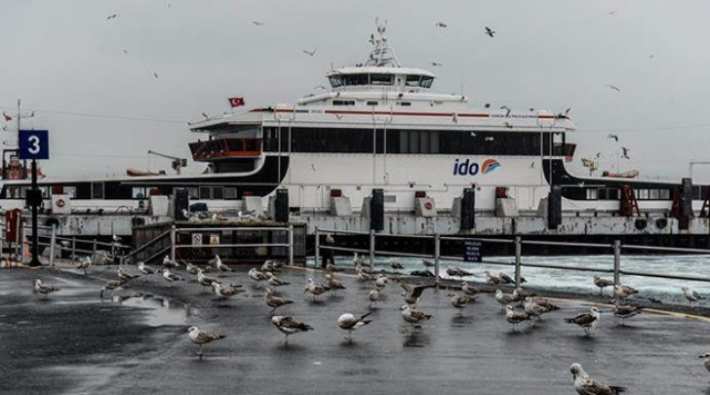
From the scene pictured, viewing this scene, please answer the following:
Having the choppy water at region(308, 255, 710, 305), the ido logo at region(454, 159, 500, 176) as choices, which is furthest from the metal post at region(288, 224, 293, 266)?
the ido logo at region(454, 159, 500, 176)

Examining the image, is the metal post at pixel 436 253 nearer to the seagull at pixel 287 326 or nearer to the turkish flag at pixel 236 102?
the seagull at pixel 287 326

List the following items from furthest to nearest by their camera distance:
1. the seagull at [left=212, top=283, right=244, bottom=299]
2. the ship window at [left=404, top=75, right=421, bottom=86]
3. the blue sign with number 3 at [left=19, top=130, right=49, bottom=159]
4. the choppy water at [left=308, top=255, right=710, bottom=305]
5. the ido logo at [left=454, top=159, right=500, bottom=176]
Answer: the ship window at [left=404, top=75, right=421, bottom=86], the ido logo at [left=454, top=159, right=500, bottom=176], the choppy water at [left=308, top=255, right=710, bottom=305], the blue sign with number 3 at [left=19, top=130, right=49, bottom=159], the seagull at [left=212, top=283, right=244, bottom=299]

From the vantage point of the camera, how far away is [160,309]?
1984 centimetres

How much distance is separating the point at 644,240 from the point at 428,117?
13162 millimetres

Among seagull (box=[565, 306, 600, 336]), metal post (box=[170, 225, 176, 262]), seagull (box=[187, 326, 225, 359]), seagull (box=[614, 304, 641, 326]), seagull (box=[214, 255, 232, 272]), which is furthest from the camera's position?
metal post (box=[170, 225, 176, 262])

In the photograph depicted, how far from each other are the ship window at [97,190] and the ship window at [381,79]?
663 inches

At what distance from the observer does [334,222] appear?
60.4m

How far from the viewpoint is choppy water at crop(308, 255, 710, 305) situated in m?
40.9

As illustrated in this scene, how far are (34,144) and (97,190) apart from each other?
107 ft

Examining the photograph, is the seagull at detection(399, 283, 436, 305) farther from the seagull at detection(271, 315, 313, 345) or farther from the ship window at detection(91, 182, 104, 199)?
the ship window at detection(91, 182, 104, 199)

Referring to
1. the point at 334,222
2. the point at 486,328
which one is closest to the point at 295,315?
the point at 486,328

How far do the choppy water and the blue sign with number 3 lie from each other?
11063 mm

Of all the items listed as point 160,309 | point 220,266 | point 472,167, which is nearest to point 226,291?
point 160,309

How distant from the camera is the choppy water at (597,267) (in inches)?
1612
